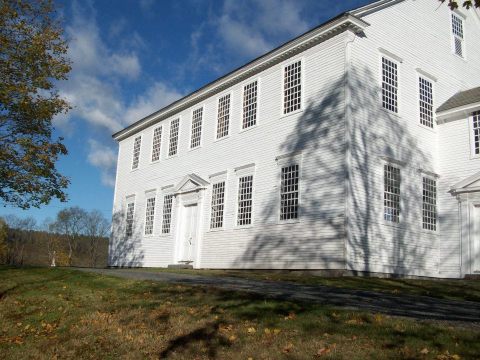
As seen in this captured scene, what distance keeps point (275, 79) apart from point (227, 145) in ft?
12.7

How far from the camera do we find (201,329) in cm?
824

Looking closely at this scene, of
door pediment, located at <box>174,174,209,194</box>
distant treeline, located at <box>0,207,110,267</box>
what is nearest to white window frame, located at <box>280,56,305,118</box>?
door pediment, located at <box>174,174,209,194</box>

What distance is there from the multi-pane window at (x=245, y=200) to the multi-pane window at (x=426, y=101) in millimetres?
7213

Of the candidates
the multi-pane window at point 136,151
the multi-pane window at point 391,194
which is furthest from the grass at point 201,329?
the multi-pane window at point 136,151

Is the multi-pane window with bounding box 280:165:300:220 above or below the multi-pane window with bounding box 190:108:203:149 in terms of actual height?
below

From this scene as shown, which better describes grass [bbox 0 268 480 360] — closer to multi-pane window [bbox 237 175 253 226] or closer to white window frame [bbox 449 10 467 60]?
multi-pane window [bbox 237 175 253 226]

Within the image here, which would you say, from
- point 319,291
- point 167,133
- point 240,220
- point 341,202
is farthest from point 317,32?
point 167,133

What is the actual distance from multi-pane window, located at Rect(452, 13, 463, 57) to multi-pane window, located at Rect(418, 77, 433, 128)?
365cm

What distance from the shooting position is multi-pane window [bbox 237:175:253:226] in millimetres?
20975

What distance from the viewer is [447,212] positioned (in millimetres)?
19594

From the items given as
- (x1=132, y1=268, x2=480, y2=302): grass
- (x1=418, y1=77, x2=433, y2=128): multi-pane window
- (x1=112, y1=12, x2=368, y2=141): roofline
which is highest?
(x1=112, y1=12, x2=368, y2=141): roofline

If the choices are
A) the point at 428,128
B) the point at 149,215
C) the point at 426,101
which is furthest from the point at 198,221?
the point at 426,101

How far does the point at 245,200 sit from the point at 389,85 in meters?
7.17

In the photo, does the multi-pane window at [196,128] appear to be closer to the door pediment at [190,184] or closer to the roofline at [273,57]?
the roofline at [273,57]
